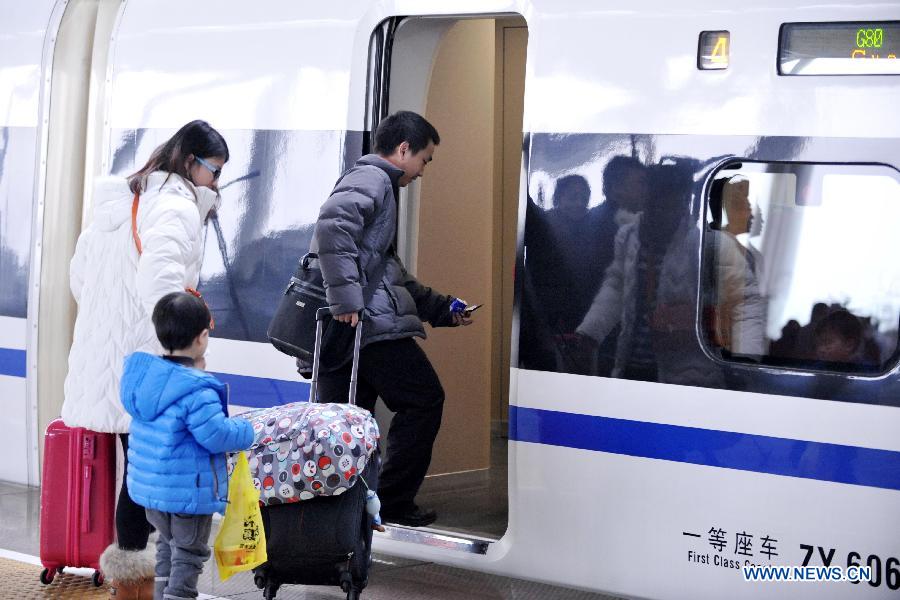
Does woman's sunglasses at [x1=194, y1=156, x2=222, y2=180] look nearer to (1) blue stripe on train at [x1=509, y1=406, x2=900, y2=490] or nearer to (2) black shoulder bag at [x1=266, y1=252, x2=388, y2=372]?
(2) black shoulder bag at [x1=266, y1=252, x2=388, y2=372]

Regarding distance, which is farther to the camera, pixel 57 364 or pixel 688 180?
pixel 57 364

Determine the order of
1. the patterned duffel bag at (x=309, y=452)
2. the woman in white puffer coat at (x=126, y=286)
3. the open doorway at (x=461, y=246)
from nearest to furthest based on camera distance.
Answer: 1. the patterned duffel bag at (x=309, y=452)
2. the woman in white puffer coat at (x=126, y=286)
3. the open doorway at (x=461, y=246)

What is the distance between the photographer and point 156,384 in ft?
14.3

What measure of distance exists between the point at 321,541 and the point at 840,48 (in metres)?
2.53

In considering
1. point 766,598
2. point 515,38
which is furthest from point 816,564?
point 515,38

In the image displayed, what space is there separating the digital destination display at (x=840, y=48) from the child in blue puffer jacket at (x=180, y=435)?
225 cm

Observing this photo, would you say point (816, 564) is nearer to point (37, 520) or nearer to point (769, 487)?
point (769, 487)

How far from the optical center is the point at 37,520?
6.34 m

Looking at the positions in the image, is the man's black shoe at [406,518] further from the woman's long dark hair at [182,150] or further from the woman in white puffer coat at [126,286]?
the woman's long dark hair at [182,150]

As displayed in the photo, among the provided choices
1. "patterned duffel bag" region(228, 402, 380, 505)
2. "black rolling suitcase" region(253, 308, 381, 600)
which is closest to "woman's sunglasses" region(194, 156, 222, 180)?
"patterned duffel bag" region(228, 402, 380, 505)

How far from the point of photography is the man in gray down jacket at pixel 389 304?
5.20 metres

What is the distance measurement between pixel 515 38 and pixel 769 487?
4.54m

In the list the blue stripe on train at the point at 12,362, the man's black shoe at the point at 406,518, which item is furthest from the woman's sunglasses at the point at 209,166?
the blue stripe on train at the point at 12,362

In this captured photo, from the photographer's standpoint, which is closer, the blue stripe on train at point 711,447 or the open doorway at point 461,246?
the blue stripe on train at point 711,447
